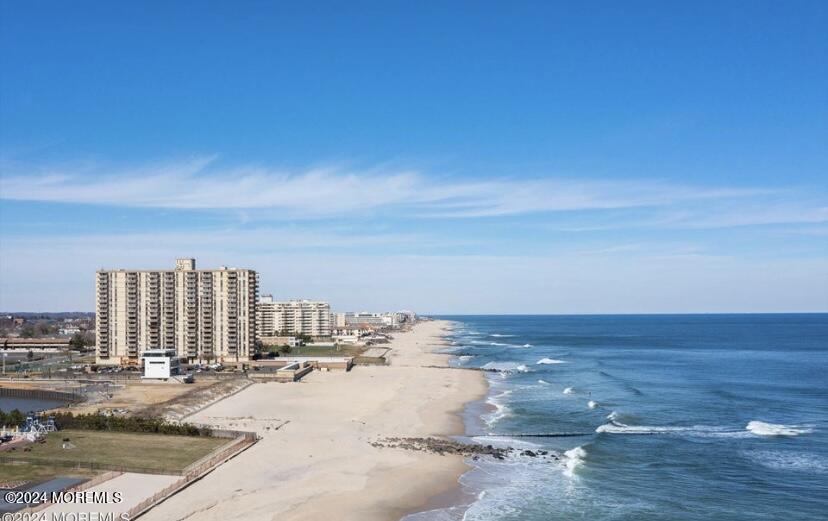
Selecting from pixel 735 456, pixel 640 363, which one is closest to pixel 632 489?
pixel 735 456

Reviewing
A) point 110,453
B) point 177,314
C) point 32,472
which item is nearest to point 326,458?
point 110,453

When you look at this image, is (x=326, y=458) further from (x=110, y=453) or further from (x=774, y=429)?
(x=774, y=429)

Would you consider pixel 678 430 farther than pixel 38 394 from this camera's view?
No

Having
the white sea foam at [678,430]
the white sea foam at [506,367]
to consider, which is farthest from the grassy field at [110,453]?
the white sea foam at [506,367]

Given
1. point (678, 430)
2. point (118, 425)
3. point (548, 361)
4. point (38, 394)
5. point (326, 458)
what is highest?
point (118, 425)

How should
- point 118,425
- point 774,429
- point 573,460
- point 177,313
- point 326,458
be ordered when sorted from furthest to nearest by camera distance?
point 177,313
point 774,429
point 118,425
point 573,460
point 326,458

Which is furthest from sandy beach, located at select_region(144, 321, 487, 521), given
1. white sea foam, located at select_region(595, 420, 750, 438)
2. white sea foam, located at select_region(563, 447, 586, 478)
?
white sea foam, located at select_region(595, 420, 750, 438)

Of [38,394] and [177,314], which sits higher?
[177,314]

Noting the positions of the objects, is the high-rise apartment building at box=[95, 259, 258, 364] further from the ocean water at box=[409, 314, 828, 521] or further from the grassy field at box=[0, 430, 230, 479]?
the grassy field at box=[0, 430, 230, 479]
